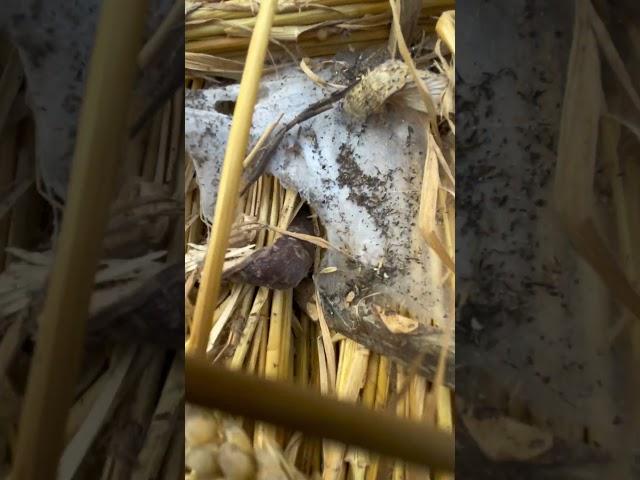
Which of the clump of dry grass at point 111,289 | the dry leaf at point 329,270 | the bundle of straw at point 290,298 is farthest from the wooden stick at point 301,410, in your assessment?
the dry leaf at point 329,270

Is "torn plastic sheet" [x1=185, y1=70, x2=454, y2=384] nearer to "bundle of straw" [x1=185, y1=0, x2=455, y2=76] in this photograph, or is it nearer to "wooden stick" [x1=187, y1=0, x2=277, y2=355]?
"bundle of straw" [x1=185, y1=0, x2=455, y2=76]

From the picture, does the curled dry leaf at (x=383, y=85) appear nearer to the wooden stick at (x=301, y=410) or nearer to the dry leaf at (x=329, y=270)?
the dry leaf at (x=329, y=270)

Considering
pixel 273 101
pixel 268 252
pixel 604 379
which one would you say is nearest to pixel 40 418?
pixel 604 379

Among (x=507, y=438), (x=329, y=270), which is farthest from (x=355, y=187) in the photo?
(x=507, y=438)

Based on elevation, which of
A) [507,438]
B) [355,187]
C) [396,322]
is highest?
[355,187]

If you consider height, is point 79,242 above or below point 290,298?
below

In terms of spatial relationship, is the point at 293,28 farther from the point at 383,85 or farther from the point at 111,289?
the point at 111,289

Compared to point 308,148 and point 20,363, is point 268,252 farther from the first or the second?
point 20,363
